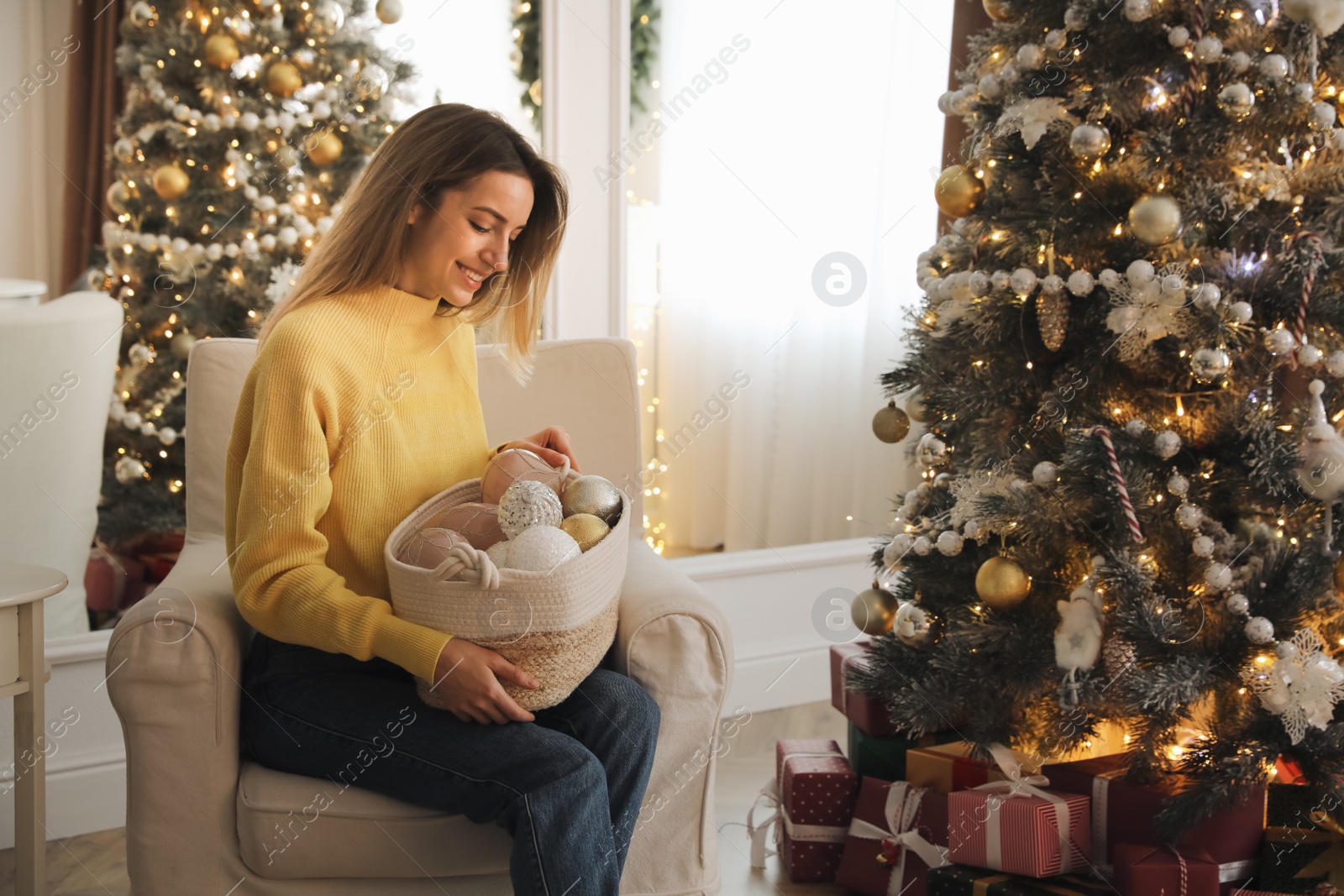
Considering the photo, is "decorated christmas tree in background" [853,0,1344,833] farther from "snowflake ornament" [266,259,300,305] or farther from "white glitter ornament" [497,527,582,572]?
"snowflake ornament" [266,259,300,305]

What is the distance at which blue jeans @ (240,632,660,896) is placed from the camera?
1.25m

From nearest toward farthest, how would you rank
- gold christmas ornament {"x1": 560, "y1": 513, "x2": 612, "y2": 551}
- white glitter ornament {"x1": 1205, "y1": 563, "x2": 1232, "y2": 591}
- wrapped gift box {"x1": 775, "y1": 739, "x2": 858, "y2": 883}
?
gold christmas ornament {"x1": 560, "y1": 513, "x2": 612, "y2": 551} < white glitter ornament {"x1": 1205, "y1": 563, "x2": 1232, "y2": 591} < wrapped gift box {"x1": 775, "y1": 739, "x2": 858, "y2": 883}

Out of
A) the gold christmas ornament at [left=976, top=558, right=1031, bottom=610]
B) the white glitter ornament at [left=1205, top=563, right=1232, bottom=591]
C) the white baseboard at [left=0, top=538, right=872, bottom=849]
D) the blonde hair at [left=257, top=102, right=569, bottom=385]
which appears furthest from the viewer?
the white baseboard at [left=0, top=538, right=872, bottom=849]

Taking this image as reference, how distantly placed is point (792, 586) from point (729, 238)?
108 cm

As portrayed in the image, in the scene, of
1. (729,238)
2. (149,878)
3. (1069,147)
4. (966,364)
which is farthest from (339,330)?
(729,238)

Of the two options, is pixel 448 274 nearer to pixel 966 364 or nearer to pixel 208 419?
pixel 208 419

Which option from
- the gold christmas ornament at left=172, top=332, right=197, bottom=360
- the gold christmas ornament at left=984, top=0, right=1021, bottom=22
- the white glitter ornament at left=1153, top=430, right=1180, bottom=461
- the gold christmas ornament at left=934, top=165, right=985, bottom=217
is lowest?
the white glitter ornament at left=1153, top=430, right=1180, bottom=461

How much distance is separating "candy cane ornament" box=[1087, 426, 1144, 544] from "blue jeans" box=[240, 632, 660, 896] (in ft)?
2.53

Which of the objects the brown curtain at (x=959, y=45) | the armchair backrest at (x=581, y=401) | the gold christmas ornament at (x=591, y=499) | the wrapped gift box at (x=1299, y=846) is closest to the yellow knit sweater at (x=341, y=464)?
the gold christmas ornament at (x=591, y=499)

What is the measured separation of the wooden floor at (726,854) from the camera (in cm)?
190

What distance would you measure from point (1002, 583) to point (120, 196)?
1.90m

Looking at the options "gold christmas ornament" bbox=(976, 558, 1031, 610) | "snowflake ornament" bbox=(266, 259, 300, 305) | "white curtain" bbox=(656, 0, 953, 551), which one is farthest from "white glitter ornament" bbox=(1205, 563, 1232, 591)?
"snowflake ornament" bbox=(266, 259, 300, 305)

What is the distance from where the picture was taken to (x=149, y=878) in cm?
136

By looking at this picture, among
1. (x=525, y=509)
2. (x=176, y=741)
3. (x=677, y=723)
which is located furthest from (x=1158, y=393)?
(x=176, y=741)
